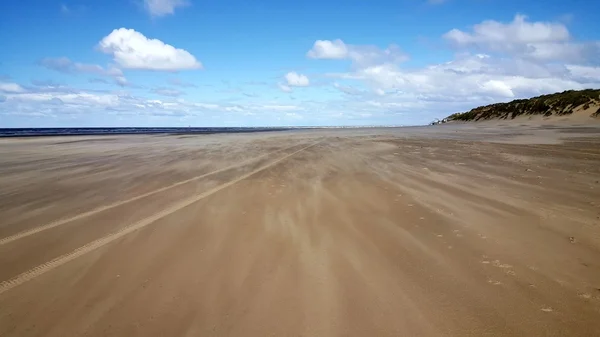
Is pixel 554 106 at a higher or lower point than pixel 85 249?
higher

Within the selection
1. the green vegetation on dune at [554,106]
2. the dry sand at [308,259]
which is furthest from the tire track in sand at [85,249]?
the green vegetation on dune at [554,106]

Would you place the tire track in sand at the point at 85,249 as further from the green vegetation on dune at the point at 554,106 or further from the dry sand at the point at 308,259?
the green vegetation on dune at the point at 554,106

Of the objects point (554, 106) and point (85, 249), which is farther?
point (554, 106)

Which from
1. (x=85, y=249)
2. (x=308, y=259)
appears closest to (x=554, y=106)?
(x=308, y=259)

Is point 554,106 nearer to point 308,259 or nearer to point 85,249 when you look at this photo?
point 308,259

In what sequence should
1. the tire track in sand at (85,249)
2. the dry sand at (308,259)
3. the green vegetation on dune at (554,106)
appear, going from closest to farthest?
the dry sand at (308,259) < the tire track in sand at (85,249) < the green vegetation on dune at (554,106)

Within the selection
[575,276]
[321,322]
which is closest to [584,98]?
[575,276]

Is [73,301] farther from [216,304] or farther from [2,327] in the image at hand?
[216,304]

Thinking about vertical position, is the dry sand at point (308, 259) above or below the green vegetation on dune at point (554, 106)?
below

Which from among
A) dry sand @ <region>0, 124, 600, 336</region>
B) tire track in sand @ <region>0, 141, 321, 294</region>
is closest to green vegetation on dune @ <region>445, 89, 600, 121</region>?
dry sand @ <region>0, 124, 600, 336</region>
